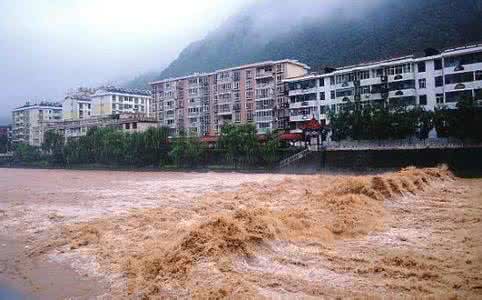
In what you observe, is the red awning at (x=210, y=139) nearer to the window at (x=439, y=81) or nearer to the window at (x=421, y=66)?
the window at (x=421, y=66)

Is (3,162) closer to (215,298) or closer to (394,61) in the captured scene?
(394,61)

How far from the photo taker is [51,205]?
23.1 metres

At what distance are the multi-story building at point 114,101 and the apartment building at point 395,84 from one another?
147ft

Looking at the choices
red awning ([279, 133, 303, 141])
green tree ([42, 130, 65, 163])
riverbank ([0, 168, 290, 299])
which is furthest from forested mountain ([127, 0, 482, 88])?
riverbank ([0, 168, 290, 299])

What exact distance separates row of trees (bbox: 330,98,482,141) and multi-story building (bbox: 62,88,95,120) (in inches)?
2541

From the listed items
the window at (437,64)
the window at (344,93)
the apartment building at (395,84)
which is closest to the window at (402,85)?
the apartment building at (395,84)

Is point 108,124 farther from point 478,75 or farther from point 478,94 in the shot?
point 478,94

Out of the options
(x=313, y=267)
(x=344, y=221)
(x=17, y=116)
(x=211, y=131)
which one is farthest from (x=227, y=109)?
(x=17, y=116)

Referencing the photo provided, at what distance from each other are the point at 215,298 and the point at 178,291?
2.86 ft

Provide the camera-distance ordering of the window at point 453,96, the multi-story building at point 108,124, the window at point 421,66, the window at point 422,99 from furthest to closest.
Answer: the multi-story building at point 108,124 < the window at point 422,99 < the window at point 421,66 < the window at point 453,96

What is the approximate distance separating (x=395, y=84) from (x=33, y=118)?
84.8m

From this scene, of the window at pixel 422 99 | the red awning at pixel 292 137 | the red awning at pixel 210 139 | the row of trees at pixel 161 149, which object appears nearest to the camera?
the window at pixel 422 99

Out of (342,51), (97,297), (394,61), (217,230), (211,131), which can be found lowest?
(97,297)

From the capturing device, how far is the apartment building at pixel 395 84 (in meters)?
40.7
